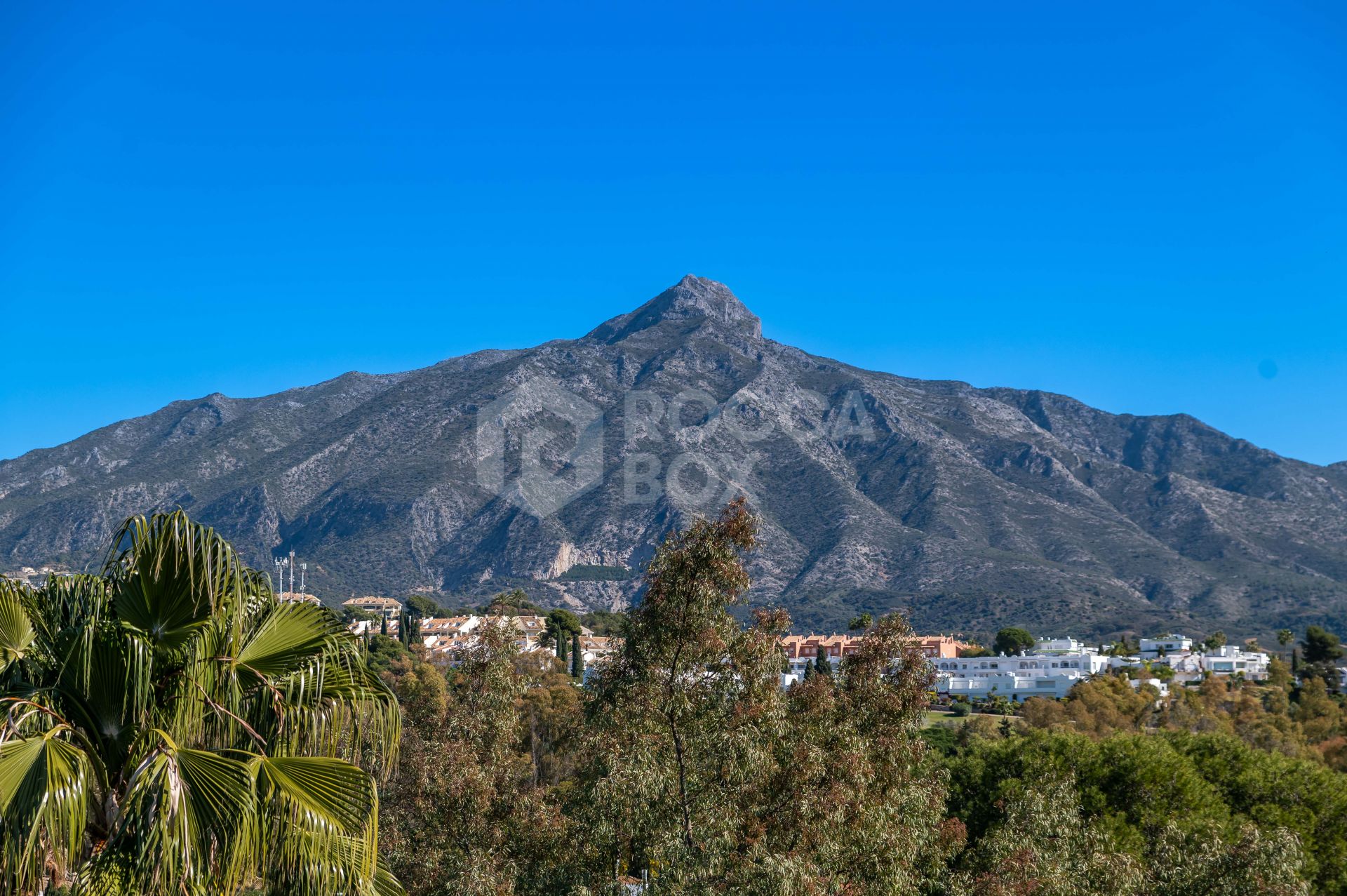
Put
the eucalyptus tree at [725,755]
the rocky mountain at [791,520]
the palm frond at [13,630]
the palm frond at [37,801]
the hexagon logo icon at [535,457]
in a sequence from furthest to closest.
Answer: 1. the hexagon logo icon at [535,457]
2. the rocky mountain at [791,520]
3. the eucalyptus tree at [725,755]
4. the palm frond at [13,630]
5. the palm frond at [37,801]

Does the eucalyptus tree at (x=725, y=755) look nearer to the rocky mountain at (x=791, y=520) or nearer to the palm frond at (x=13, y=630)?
the palm frond at (x=13, y=630)

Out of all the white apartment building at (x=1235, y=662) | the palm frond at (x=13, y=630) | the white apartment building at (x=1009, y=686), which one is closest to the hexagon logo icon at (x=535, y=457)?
the white apartment building at (x=1009, y=686)

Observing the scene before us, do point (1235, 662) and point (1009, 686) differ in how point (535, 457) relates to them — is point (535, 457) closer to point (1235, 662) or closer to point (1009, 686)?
point (1009, 686)

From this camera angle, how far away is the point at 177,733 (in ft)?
25.2

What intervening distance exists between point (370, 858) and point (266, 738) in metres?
1.14

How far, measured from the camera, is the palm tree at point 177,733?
23.0ft

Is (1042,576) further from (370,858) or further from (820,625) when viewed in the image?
(370,858)

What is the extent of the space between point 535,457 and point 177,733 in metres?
184

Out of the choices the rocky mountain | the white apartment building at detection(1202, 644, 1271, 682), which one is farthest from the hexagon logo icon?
the white apartment building at detection(1202, 644, 1271, 682)

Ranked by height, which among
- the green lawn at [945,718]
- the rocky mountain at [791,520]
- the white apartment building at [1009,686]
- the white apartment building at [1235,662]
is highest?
the rocky mountain at [791,520]

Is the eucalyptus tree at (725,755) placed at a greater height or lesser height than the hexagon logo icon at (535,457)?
lesser

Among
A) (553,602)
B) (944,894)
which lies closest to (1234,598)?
(553,602)

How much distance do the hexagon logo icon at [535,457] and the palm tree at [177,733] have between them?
570 feet

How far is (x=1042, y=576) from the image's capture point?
15638 cm
